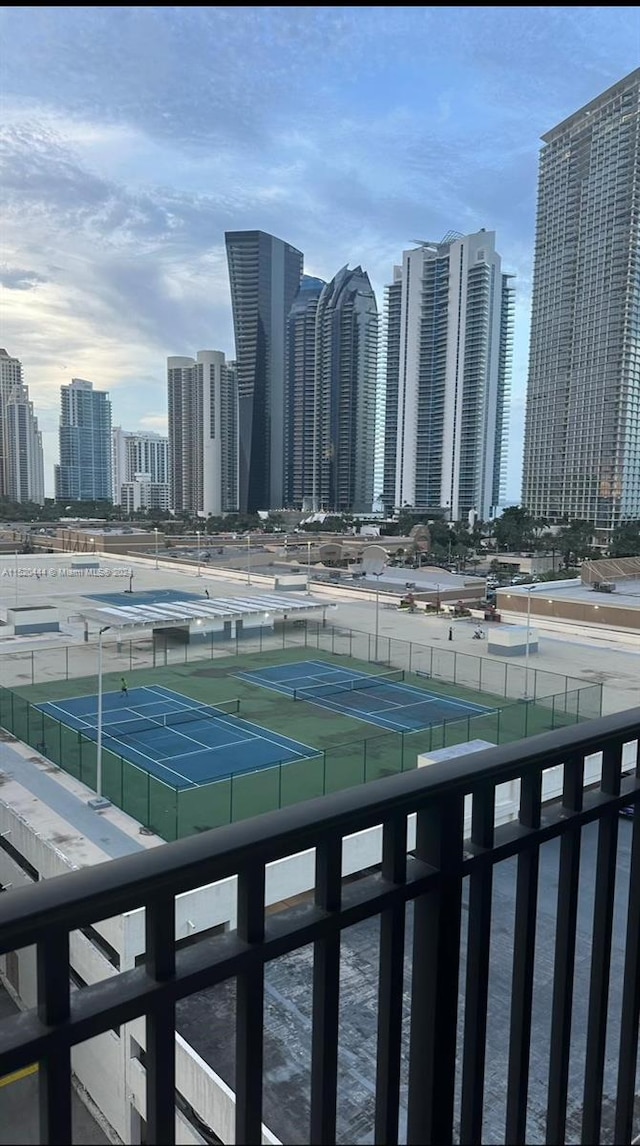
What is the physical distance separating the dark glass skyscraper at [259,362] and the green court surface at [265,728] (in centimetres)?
8683

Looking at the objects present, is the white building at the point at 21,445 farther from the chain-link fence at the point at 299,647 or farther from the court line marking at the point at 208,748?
the court line marking at the point at 208,748

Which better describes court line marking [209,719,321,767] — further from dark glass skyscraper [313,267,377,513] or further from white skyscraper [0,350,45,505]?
dark glass skyscraper [313,267,377,513]

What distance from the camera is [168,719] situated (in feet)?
58.5

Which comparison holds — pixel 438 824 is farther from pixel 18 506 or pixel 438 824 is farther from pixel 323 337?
pixel 323 337

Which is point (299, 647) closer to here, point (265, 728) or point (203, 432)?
point (265, 728)

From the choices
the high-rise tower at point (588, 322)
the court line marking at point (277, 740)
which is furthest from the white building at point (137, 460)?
the court line marking at point (277, 740)

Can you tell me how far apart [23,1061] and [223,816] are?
Answer: 10.8 metres

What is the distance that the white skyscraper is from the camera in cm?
9812

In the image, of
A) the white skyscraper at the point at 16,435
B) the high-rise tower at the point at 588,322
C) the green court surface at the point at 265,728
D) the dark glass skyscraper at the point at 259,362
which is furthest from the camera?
the dark glass skyscraper at the point at 259,362

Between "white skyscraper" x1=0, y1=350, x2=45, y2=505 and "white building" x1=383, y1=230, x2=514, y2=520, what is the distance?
45.9 metres

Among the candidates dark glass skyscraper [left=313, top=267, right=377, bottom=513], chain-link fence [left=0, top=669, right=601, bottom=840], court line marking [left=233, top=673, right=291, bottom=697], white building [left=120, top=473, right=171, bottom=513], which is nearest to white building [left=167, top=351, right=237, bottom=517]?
white building [left=120, top=473, right=171, bottom=513]

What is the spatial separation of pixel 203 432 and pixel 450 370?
3352 centimetres

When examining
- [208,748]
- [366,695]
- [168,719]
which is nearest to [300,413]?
[366,695]

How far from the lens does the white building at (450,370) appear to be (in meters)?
91.5
